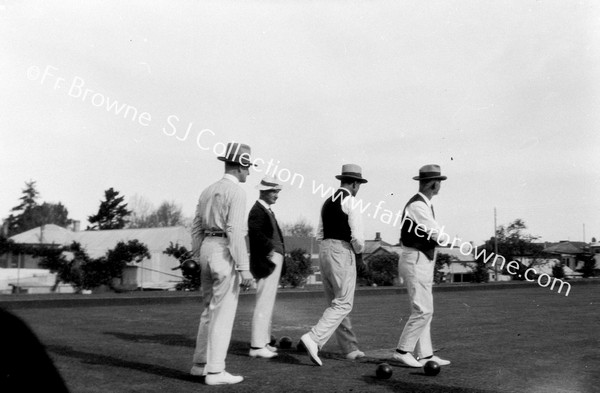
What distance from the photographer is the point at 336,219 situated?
7004 millimetres

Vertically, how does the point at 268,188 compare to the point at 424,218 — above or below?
above

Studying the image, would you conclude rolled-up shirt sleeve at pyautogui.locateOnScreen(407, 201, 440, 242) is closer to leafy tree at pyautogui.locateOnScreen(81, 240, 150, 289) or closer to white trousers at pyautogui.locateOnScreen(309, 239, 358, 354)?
white trousers at pyautogui.locateOnScreen(309, 239, 358, 354)

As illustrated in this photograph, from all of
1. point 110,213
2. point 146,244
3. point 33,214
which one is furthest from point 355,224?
point 33,214

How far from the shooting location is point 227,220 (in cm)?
578

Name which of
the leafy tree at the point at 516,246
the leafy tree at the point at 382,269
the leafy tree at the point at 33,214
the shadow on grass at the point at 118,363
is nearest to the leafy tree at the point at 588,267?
the leafy tree at the point at 516,246

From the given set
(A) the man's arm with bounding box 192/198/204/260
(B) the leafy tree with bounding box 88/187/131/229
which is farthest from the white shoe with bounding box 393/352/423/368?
(B) the leafy tree with bounding box 88/187/131/229

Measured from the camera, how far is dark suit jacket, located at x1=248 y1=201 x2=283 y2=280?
7.29 m

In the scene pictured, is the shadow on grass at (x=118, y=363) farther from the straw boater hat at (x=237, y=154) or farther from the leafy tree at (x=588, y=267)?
the leafy tree at (x=588, y=267)

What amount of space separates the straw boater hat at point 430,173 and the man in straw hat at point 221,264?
2.19 meters

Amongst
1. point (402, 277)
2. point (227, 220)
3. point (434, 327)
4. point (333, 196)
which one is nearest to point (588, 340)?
point (434, 327)

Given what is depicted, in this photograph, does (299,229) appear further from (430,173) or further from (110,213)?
(430,173)

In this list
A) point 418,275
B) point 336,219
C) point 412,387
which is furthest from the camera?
point 336,219

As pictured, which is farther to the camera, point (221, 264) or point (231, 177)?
point (231, 177)

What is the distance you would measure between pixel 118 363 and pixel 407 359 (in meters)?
2.98
